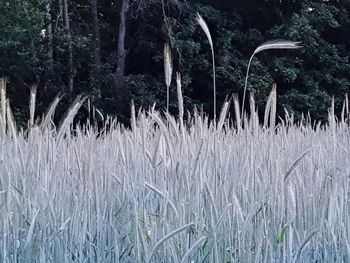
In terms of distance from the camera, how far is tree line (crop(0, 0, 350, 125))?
10.3m

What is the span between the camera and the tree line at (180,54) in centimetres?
1027

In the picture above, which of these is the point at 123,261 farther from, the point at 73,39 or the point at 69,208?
the point at 73,39

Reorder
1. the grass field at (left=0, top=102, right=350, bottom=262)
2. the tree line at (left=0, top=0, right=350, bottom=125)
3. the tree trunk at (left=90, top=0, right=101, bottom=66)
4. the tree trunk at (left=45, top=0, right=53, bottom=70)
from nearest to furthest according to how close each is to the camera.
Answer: the grass field at (left=0, top=102, right=350, bottom=262)
the tree line at (left=0, top=0, right=350, bottom=125)
the tree trunk at (left=45, top=0, right=53, bottom=70)
the tree trunk at (left=90, top=0, right=101, bottom=66)

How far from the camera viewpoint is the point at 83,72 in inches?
441

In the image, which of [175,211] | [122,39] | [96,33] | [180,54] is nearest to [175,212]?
[175,211]

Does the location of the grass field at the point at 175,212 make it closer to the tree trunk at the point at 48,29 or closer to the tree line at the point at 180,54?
the tree line at the point at 180,54

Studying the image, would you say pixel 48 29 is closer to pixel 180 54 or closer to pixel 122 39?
pixel 122 39

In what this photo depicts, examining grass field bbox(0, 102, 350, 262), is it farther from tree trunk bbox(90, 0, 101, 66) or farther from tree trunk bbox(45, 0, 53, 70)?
tree trunk bbox(90, 0, 101, 66)

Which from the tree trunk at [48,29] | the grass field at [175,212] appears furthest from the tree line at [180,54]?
the grass field at [175,212]

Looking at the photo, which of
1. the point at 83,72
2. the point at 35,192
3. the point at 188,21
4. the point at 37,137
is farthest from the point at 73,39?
the point at 35,192

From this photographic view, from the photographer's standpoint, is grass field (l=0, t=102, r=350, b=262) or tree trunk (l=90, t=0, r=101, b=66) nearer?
grass field (l=0, t=102, r=350, b=262)

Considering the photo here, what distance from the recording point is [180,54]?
34.4ft

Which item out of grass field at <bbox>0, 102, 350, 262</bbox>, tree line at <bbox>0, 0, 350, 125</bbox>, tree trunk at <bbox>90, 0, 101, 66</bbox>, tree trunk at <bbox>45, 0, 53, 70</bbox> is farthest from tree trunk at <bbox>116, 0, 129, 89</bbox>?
grass field at <bbox>0, 102, 350, 262</bbox>

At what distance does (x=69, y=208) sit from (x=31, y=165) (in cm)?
39
